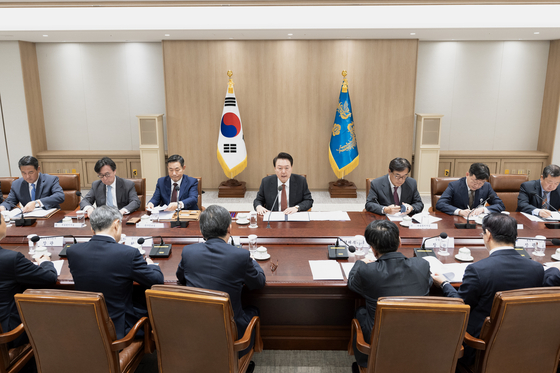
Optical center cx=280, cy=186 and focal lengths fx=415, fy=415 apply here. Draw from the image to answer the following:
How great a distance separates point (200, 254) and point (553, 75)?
25.1 ft

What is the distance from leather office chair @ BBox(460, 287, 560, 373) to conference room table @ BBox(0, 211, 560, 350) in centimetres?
61

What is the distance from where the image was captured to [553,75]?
24.1ft

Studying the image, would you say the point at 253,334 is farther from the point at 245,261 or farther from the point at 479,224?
the point at 479,224

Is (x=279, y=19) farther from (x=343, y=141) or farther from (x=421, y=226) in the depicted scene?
(x=421, y=226)

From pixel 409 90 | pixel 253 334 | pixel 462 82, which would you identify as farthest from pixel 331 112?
pixel 253 334

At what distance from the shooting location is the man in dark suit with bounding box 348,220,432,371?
214cm

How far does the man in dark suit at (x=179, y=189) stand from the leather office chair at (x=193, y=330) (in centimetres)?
226

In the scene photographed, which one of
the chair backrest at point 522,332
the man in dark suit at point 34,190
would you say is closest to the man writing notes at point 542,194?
the chair backrest at point 522,332

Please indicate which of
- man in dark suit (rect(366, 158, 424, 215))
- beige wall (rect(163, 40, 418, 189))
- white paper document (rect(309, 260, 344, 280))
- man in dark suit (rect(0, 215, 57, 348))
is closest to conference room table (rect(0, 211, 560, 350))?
white paper document (rect(309, 260, 344, 280))

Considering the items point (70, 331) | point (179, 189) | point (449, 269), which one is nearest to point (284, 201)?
point (179, 189)

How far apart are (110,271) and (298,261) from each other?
120cm

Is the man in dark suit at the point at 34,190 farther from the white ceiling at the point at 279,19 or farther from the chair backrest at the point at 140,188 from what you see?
the white ceiling at the point at 279,19

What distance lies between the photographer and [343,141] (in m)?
7.05

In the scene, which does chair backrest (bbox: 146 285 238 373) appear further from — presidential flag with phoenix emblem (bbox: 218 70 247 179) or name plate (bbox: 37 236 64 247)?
presidential flag with phoenix emblem (bbox: 218 70 247 179)
